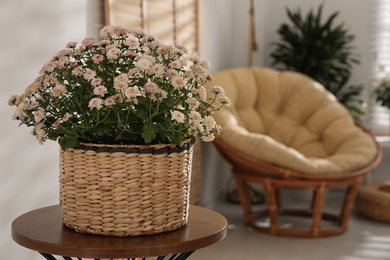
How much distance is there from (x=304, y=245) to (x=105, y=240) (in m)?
2.67

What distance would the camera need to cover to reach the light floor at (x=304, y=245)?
4059mm

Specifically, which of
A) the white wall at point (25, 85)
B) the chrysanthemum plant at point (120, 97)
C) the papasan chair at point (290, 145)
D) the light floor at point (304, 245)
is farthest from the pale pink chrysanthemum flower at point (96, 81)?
the papasan chair at point (290, 145)

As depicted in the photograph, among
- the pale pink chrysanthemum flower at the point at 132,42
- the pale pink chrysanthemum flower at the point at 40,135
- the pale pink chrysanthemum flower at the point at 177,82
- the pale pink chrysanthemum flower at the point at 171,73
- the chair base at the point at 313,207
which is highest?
the pale pink chrysanthemum flower at the point at 132,42

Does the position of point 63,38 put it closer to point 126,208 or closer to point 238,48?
point 126,208

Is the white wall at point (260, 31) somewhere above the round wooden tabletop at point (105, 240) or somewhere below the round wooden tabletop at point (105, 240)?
above

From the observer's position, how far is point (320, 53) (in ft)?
18.2

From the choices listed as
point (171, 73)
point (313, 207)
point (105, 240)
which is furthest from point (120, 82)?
point (313, 207)

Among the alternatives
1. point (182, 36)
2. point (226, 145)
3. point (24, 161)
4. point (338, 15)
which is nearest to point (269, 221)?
point (226, 145)

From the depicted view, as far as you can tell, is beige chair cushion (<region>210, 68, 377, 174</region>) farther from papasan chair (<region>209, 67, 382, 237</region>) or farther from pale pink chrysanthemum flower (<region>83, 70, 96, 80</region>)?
pale pink chrysanthemum flower (<region>83, 70, 96, 80</region>)

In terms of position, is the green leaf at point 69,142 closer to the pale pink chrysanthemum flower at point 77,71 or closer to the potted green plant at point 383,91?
the pale pink chrysanthemum flower at point 77,71

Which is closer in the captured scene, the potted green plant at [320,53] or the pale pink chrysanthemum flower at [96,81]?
the pale pink chrysanthemum flower at [96,81]

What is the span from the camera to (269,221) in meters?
4.84

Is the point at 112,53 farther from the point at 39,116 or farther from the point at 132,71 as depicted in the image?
the point at 39,116

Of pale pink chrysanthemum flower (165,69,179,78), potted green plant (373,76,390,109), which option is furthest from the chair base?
pale pink chrysanthemum flower (165,69,179,78)
